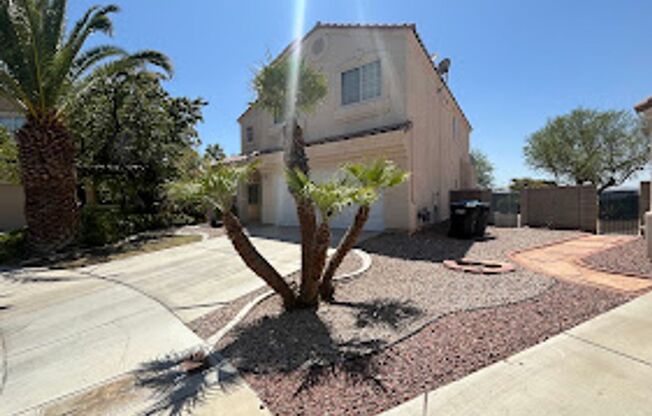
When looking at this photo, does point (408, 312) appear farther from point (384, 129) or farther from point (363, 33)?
point (363, 33)

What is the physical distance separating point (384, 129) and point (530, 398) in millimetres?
9592

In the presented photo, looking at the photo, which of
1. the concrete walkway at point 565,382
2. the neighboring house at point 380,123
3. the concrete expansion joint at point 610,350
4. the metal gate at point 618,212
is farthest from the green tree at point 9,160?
the metal gate at point 618,212

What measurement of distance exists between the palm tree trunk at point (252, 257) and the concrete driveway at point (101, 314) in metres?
1.37

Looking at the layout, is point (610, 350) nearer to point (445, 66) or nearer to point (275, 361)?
point (275, 361)

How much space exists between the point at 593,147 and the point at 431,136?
2204 centimetres

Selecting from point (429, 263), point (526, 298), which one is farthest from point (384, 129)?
point (526, 298)

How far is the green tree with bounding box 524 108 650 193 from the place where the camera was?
2442 cm

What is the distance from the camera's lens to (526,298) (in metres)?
5.00

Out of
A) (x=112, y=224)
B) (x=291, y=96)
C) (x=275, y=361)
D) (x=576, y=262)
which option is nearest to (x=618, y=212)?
(x=576, y=262)

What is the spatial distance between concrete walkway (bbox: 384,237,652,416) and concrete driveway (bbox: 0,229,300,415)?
3.61 meters

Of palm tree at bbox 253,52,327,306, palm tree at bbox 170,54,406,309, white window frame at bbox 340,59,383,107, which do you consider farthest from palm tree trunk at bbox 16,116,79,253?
white window frame at bbox 340,59,383,107

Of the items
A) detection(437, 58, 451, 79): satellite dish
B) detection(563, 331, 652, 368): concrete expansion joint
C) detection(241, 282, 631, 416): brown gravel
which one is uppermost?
detection(437, 58, 451, 79): satellite dish

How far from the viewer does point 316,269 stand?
4.94 meters

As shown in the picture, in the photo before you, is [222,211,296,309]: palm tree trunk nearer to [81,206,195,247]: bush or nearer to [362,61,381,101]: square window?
[362,61,381,101]: square window
